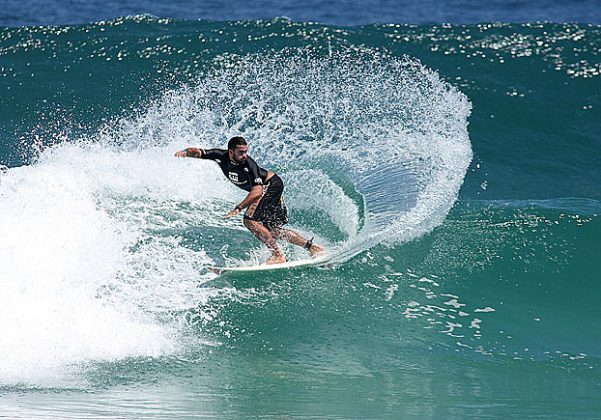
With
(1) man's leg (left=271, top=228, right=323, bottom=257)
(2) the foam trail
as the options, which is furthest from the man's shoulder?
(2) the foam trail

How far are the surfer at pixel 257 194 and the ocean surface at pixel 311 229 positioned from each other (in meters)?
0.29

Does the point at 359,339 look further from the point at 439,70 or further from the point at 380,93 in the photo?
the point at 439,70

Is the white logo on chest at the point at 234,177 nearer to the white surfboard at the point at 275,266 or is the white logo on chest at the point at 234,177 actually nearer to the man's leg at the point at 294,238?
the man's leg at the point at 294,238

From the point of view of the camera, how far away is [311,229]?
10.0m

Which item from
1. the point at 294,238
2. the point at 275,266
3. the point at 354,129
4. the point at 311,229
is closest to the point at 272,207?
the point at 294,238

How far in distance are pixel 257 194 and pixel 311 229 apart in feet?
5.12

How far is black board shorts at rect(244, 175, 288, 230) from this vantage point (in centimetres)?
878

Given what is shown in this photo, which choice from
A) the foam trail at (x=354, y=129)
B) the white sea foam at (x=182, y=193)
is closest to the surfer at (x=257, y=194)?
the white sea foam at (x=182, y=193)

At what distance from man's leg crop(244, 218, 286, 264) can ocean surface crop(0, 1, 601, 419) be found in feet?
0.87

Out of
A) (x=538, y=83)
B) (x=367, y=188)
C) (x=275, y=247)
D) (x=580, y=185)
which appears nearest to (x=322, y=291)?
(x=275, y=247)

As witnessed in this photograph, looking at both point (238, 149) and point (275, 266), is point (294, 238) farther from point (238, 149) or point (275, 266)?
point (238, 149)

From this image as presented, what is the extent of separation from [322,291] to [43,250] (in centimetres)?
261

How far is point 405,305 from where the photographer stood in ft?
27.9

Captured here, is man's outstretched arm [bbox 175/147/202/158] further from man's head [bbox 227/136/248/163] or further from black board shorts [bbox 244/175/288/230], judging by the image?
black board shorts [bbox 244/175/288/230]
